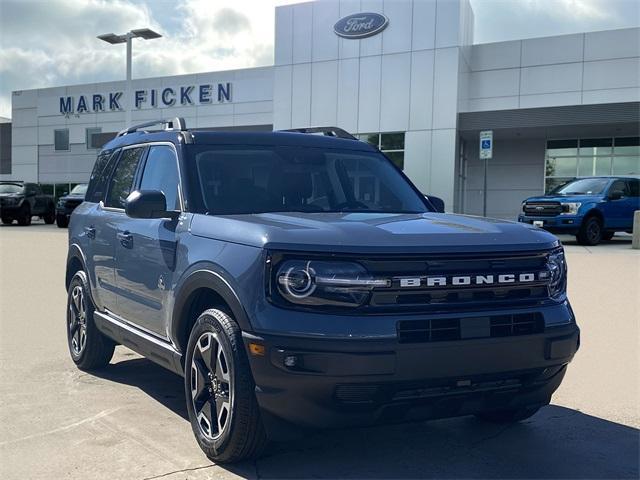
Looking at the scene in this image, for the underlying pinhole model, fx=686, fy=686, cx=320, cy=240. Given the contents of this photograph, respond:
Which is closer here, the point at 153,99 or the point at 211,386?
the point at 211,386

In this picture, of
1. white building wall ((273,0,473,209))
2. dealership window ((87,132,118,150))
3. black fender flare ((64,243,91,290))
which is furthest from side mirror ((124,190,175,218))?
dealership window ((87,132,118,150))

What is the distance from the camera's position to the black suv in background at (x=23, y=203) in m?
26.8

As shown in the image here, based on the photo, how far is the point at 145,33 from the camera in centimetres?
2569

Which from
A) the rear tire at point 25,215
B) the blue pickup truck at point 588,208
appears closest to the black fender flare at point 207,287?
the blue pickup truck at point 588,208

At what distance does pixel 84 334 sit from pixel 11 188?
24725mm

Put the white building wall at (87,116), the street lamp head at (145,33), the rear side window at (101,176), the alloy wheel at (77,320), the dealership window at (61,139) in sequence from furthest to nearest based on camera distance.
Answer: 1. the dealership window at (61,139)
2. the white building wall at (87,116)
3. the street lamp head at (145,33)
4. the rear side window at (101,176)
5. the alloy wheel at (77,320)

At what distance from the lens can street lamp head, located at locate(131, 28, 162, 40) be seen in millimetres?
25506

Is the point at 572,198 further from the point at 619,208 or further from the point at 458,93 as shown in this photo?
the point at 458,93

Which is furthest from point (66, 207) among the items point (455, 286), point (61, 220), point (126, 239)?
point (455, 286)

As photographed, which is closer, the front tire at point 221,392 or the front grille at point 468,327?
the front grille at point 468,327

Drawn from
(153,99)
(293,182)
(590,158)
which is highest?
(153,99)

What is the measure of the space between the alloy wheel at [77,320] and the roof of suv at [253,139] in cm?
136

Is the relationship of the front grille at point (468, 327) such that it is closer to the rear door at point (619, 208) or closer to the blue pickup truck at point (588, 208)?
the blue pickup truck at point (588, 208)

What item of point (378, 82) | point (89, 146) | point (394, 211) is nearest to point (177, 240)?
point (394, 211)
